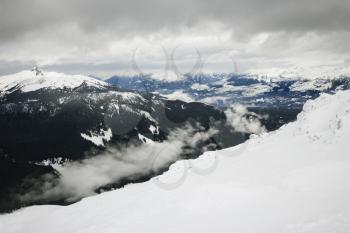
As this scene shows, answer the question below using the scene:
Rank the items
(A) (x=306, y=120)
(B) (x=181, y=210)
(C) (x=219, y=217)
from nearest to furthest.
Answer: (C) (x=219, y=217), (B) (x=181, y=210), (A) (x=306, y=120)

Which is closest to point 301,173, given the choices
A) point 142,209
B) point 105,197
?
point 142,209

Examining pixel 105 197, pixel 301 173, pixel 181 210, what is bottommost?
pixel 105 197

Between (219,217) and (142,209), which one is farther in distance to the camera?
(142,209)

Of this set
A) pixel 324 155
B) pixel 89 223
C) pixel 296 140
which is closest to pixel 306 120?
pixel 296 140

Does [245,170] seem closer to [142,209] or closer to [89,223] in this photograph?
[142,209]

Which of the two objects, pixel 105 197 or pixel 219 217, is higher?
pixel 219 217

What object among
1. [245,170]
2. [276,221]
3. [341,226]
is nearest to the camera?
→ [341,226]

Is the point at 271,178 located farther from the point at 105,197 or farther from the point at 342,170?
the point at 105,197
